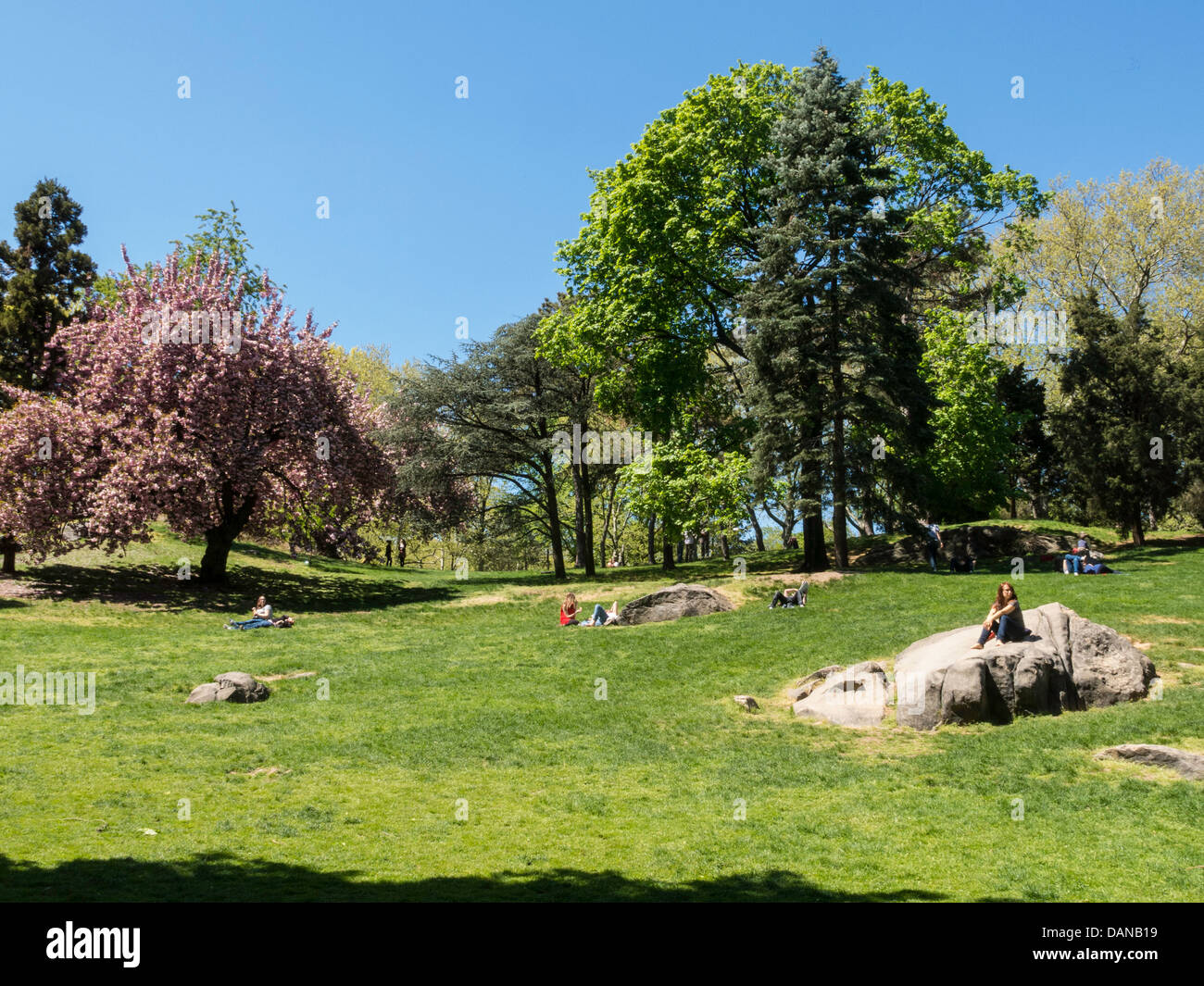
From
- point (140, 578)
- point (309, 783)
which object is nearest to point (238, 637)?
point (140, 578)

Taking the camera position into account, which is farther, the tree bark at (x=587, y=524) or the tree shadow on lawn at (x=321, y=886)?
the tree bark at (x=587, y=524)

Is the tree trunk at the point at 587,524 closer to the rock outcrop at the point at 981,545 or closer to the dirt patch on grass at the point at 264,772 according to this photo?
the rock outcrop at the point at 981,545

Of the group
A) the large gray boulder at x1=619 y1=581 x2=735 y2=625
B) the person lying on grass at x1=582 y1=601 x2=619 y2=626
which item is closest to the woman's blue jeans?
the large gray boulder at x1=619 y1=581 x2=735 y2=625

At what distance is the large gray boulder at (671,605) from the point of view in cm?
Answer: 2816

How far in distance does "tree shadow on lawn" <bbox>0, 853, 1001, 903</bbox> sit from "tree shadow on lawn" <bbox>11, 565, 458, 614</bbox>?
77.6 ft

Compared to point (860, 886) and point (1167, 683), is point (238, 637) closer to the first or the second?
point (860, 886)

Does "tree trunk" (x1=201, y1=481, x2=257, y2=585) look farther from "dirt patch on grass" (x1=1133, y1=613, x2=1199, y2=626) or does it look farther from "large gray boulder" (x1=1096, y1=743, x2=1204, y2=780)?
"large gray boulder" (x1=1096, y1=743, x2=1204, y2=780)

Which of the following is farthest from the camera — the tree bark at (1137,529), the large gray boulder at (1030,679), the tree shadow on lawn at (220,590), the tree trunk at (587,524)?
the tree trunk at (587,524)

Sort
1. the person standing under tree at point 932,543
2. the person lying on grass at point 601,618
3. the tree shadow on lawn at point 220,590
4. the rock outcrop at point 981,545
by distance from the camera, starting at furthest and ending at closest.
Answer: the rock outcrop at point 981,545 → the person standing under tree at point 932,543 → the tree shadow on lawn at point 220,590 → the person lying on grass at point 601,618

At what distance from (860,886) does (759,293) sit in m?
28.0

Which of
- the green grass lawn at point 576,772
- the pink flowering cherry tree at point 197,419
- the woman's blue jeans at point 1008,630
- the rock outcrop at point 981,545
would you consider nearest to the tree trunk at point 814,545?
the rock outcrop at point 981,545

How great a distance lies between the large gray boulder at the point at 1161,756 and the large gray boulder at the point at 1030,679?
2487 mm

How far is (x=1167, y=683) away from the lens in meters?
17.8

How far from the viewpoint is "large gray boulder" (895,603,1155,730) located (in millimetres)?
16844
